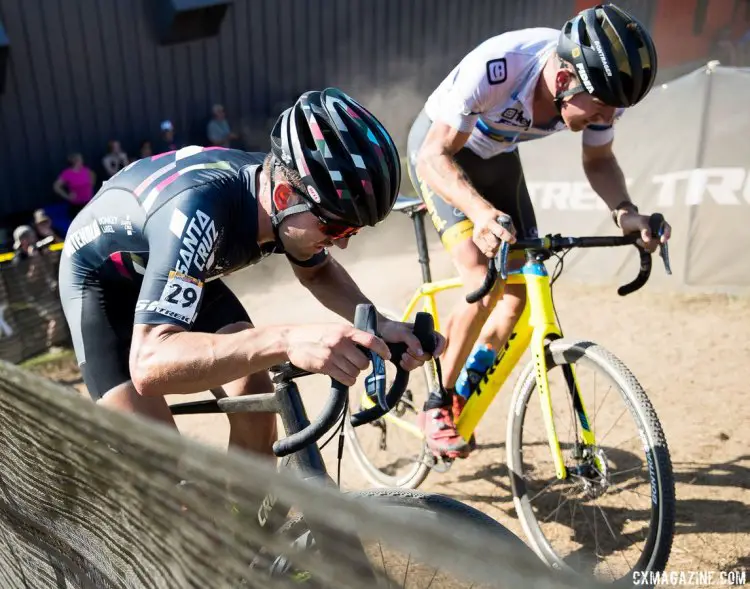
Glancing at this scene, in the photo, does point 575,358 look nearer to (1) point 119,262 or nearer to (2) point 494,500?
(2) point 494,500

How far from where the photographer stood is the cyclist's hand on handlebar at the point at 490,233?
3.25 metres

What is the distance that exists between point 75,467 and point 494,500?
9.58 feet

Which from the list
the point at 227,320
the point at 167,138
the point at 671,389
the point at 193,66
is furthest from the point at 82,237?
the point at 193,66

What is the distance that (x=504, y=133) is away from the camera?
3941 mm

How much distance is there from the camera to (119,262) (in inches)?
109

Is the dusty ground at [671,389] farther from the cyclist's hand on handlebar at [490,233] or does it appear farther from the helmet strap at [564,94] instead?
the helmet strap at [564,94]

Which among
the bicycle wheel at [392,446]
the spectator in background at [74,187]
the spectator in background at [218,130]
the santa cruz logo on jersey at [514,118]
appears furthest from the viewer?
the spectator in background at [218,130]

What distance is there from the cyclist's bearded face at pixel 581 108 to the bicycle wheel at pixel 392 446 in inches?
66.0

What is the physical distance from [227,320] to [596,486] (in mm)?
1883

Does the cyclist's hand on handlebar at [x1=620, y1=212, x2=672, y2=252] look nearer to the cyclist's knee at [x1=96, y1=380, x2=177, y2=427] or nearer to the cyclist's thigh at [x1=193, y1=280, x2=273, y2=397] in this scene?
the cyclist's thigh at [x1=193, y1=280, x2=273, y2=397]

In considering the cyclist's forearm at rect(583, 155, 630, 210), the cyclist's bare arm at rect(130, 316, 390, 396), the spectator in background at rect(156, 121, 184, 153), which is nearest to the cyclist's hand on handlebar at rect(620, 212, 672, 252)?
the cyclist's forearm at rect(583, 155, 630, 210)

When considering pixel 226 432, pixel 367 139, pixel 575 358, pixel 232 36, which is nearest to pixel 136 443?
pixel 367 139

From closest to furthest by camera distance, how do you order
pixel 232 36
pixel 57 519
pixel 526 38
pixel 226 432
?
1. pixel 57 519
2. pixel 526 38
3. pixel 226 432
4. pixel 232 36

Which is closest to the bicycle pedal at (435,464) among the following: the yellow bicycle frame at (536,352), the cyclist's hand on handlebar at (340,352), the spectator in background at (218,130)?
the yellow bicycle frame at (536,352)
